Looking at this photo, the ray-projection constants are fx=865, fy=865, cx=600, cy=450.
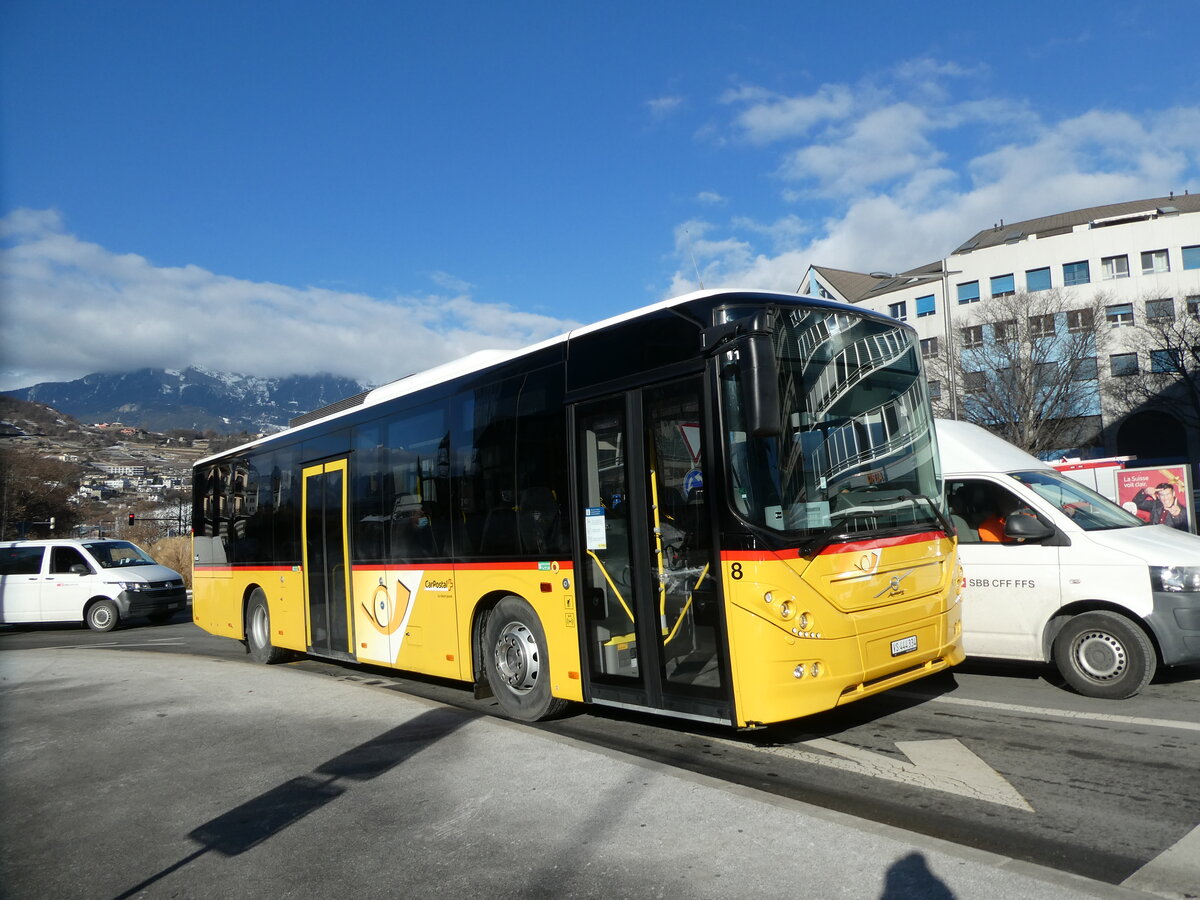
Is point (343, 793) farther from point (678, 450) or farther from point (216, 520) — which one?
point (216, 520)

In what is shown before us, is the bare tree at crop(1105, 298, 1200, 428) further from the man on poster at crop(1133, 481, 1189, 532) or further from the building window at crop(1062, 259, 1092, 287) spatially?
the man on poster at crop(1133, 481, 1189, 532)

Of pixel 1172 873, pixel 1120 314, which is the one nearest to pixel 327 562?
pixel 1172 873

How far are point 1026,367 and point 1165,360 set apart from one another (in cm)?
933

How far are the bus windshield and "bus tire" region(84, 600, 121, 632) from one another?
758 inches

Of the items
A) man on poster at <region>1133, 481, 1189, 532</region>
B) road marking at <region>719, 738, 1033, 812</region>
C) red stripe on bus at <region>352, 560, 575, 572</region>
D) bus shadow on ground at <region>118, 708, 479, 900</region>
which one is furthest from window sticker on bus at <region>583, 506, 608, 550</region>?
man on poster at <region>1133, 481, 1189, 532</region>

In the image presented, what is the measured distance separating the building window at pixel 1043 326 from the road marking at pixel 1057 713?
37186mm

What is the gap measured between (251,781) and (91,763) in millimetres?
1635

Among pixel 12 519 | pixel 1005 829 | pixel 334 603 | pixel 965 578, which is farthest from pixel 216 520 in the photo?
pixel 12 519

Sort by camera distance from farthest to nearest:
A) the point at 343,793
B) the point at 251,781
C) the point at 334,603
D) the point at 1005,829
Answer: the point at 334,603, the point at 251,781, the point at 343,793, the point at 1005,829

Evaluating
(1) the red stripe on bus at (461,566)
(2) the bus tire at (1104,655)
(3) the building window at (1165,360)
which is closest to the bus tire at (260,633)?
(1) the red stripe on bus at (461,566)

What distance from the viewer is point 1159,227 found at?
170ft

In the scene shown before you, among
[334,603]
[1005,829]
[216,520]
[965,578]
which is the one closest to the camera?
[1005,829]

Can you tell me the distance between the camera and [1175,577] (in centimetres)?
714

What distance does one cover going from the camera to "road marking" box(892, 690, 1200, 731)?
6.48m
